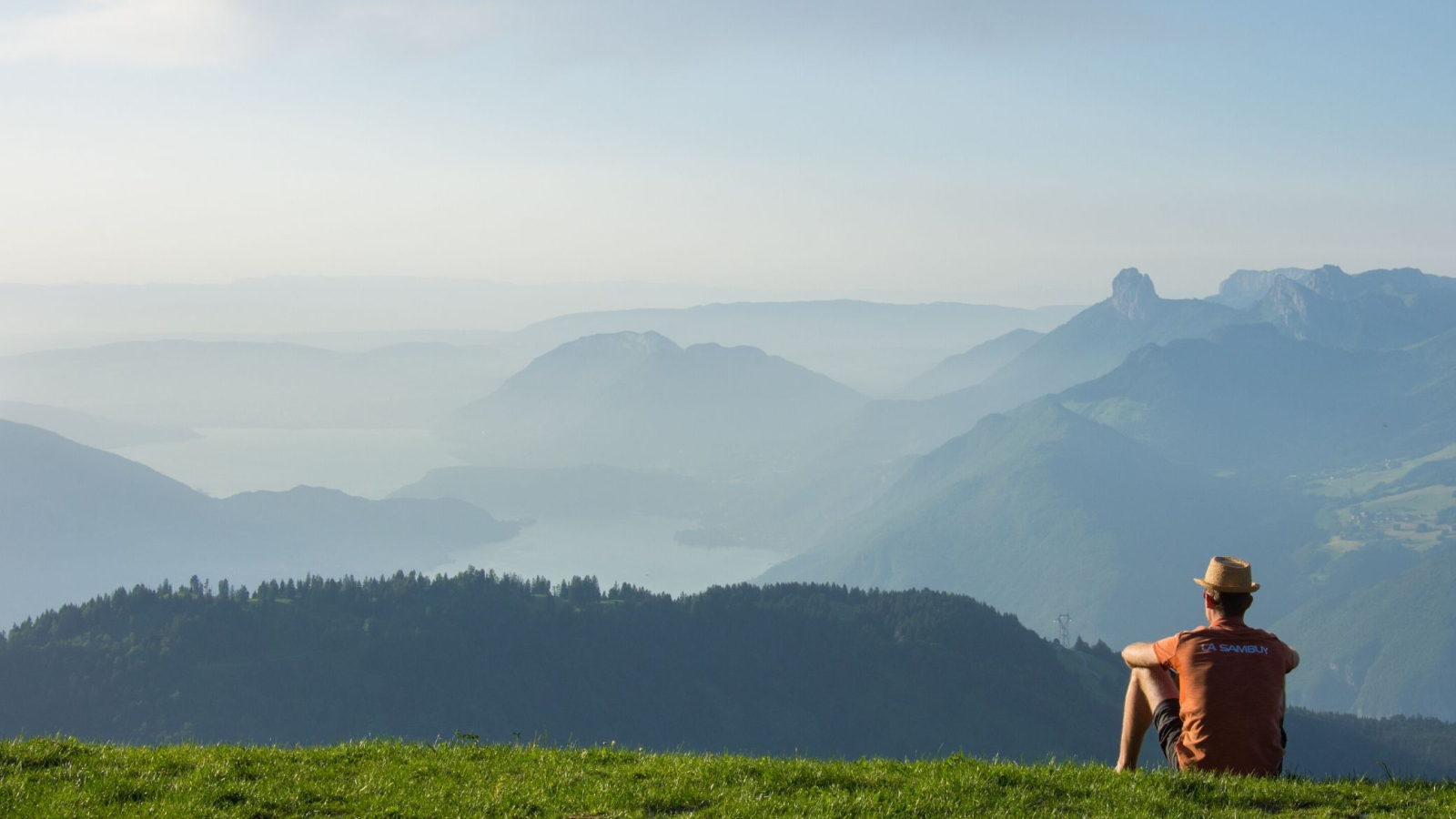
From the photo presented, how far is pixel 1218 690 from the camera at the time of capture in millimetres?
11336

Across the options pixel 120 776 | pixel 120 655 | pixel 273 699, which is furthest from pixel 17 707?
→ pixel 120 776

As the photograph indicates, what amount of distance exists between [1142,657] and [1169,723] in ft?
2.65

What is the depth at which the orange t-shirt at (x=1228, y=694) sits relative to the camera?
11.2 meters

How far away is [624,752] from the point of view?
1364 cm

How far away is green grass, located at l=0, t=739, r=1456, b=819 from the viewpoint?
10.8 metres

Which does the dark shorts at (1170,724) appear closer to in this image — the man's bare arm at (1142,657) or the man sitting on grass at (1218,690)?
the man sitting on grass at (1218,690)

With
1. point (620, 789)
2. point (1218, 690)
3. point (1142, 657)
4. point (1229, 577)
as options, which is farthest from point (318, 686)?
point (1229, 577)

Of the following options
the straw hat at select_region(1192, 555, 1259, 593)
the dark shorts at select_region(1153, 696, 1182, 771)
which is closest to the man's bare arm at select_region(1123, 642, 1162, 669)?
the dark shorts at select_region(1153, 696, 1182, 771)

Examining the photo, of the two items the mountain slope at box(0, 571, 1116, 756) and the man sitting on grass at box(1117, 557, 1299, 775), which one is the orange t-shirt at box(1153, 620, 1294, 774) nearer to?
the man sitting on grass at box(1117, 557, 1299, 775)

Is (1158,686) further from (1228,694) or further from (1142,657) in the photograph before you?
(1228,694)

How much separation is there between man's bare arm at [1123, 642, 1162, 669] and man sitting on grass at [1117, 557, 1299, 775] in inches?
0.6

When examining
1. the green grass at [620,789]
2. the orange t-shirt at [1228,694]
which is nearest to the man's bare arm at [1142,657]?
the orange t-shirt at [1228,694]

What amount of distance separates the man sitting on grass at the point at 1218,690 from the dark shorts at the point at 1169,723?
0.01m

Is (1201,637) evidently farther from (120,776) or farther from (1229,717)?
(120,776)
